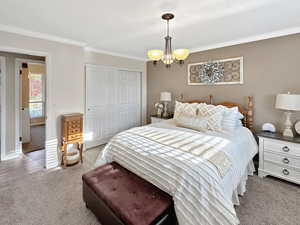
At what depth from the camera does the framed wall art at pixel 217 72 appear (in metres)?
3.26

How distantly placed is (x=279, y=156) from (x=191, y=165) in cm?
192

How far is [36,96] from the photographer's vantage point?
6395 mm

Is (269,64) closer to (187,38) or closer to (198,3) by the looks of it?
(187,38)

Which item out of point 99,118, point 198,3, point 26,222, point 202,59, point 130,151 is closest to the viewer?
point 26,222

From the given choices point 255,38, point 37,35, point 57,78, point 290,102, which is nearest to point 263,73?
point 255,38

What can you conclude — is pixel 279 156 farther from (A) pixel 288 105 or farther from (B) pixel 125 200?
(B) pixel 125 200

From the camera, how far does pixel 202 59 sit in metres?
3.75

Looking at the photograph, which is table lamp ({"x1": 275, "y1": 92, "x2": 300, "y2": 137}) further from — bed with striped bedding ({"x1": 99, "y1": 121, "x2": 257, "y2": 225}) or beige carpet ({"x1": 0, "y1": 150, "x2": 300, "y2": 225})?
beige carpet ({"x1": 0, "y1": 150, "x2": 300, "y2": 225})

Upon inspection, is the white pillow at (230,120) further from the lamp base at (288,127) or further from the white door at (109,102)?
the white door at (109,102)

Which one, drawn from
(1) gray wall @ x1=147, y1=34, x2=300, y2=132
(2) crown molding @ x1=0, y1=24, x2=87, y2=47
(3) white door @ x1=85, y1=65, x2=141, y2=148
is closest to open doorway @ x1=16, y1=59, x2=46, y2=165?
(2) crown molding @ x1=0, y1=24, x2=87, y2=47

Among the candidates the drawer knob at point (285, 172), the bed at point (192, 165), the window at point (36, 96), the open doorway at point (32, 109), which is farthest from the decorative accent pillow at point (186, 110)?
the window at point (36, 96)

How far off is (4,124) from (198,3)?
13.7 feet

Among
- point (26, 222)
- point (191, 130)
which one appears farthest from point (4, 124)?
point (191, 130)

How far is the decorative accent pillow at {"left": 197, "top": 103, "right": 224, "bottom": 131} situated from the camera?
2.75m
